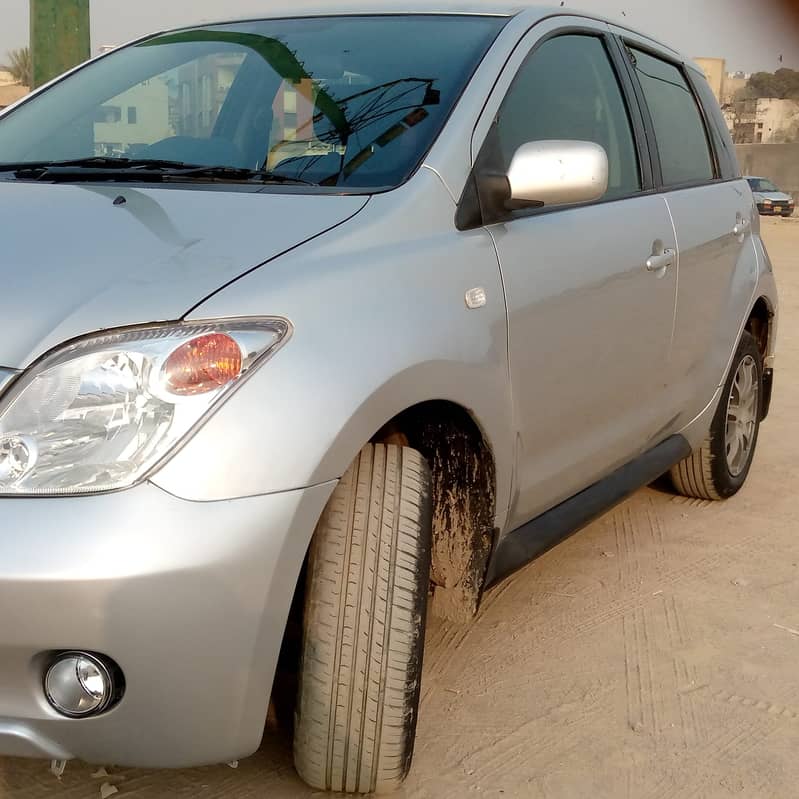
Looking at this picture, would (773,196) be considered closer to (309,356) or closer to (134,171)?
(134,171)

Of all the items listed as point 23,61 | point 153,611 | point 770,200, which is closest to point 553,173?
point 153,611

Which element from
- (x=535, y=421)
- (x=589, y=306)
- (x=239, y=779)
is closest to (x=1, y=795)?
(x=239, y=779)

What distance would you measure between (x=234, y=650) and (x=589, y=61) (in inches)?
84.0

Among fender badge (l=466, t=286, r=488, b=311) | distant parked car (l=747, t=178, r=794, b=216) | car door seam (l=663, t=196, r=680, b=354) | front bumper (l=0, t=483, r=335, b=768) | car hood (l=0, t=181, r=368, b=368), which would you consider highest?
car hood (l=0, t=181, r=368, b=368)

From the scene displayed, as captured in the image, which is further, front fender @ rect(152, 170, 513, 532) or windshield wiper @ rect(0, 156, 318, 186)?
windshield wiper @ rect(0, 156, 318, 186)

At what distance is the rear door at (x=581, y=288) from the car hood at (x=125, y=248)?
53cm

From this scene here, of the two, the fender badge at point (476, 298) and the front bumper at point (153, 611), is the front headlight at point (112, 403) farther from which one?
the fender badge at point (476, 298)

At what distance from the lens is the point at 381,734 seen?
81.7 inches

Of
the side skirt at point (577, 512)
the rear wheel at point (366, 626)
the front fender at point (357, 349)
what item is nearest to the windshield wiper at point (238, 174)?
the front fender at point (357, 349)

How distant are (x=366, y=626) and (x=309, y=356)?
0.53 meters

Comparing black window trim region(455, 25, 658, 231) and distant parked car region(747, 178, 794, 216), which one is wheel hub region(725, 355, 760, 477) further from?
distant parked car region(747, 178, 794, 216)

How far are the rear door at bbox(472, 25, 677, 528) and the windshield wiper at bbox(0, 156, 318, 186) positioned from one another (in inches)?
20.4

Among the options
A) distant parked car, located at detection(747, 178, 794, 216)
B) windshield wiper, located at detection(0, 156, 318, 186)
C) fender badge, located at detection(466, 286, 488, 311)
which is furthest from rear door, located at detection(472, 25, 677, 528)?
distant parked car, located at detection(747, 178, 794, 216)

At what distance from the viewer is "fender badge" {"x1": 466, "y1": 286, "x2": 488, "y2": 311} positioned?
7.31 ft
